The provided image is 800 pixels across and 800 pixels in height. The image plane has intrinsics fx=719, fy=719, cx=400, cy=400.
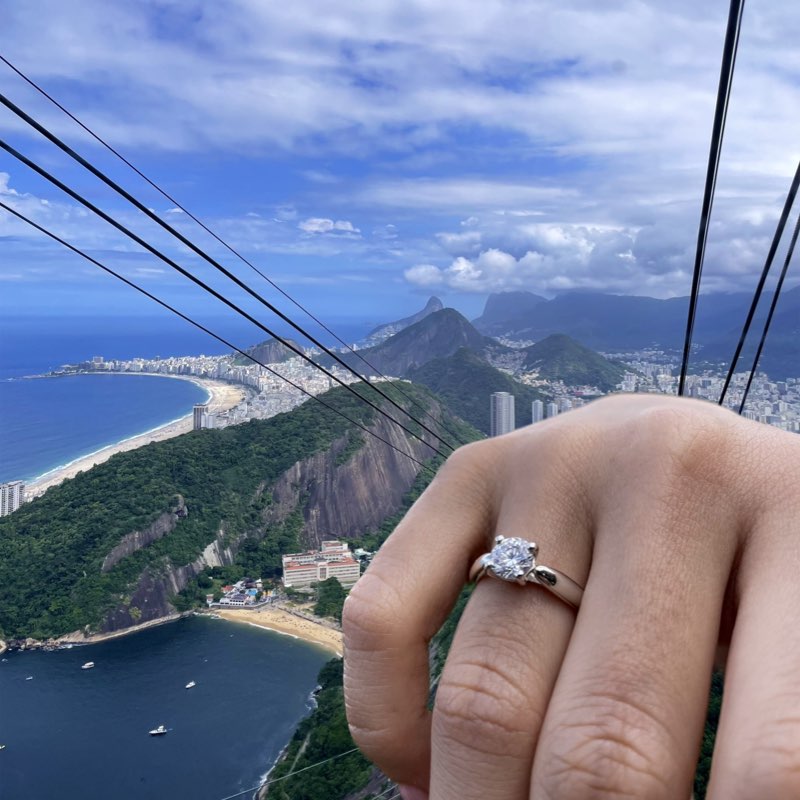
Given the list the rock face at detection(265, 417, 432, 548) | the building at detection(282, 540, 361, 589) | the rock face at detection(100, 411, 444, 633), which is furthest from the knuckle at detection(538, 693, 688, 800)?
the rock face at detection(265, 417, 432, 548)

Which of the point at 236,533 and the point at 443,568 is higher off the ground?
the point at 443,568

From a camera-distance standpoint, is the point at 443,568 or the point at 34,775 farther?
the point at 34,775

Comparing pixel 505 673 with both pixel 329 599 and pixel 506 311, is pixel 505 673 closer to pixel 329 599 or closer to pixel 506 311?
pixel 329 599

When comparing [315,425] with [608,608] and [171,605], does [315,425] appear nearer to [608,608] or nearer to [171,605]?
[171,605]

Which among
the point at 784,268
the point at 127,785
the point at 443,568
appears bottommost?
the point at 127,785

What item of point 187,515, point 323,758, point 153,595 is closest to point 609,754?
point 323,758

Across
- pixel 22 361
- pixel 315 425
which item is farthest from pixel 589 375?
pixel 22 361

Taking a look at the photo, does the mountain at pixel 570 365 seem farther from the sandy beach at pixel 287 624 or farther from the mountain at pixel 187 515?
the sandy beach at pixel 287 624
